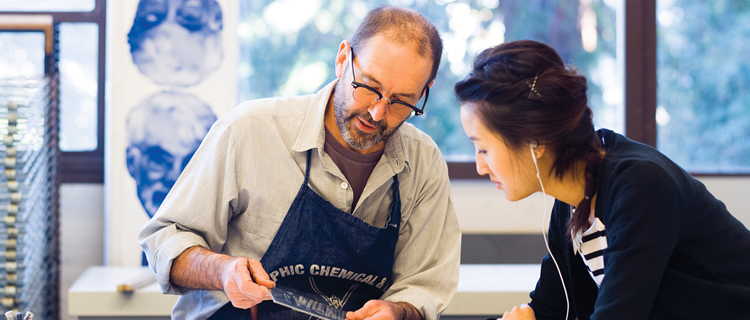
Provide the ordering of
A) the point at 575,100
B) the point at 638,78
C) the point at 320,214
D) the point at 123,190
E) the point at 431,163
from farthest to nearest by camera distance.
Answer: the point at 638,78 < the point at 123,190 < the point at 431,163 < the point at 320,214 < the point at 575,100

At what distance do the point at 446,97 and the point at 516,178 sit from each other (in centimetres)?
139

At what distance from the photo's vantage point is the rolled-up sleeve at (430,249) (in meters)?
1.34

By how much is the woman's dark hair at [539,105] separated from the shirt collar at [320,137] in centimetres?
39

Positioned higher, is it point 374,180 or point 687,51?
point 687,51

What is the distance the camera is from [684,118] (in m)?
2.43

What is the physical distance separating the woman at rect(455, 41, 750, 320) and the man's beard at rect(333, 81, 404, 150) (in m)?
0.27

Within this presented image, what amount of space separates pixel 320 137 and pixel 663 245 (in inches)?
30.6

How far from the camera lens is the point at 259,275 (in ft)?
3.36

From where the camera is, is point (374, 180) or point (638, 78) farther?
point (638, 78)

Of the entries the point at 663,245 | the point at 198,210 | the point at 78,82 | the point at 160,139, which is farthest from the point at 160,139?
the point at 663,245

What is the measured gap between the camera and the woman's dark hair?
37.3 inches

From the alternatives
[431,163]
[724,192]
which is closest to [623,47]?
[724,192]

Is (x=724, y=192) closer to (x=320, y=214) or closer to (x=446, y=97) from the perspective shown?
(x=446, y=97)

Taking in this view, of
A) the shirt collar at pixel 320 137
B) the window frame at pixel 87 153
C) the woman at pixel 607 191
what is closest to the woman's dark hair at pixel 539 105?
the woman at pixel 607 191
